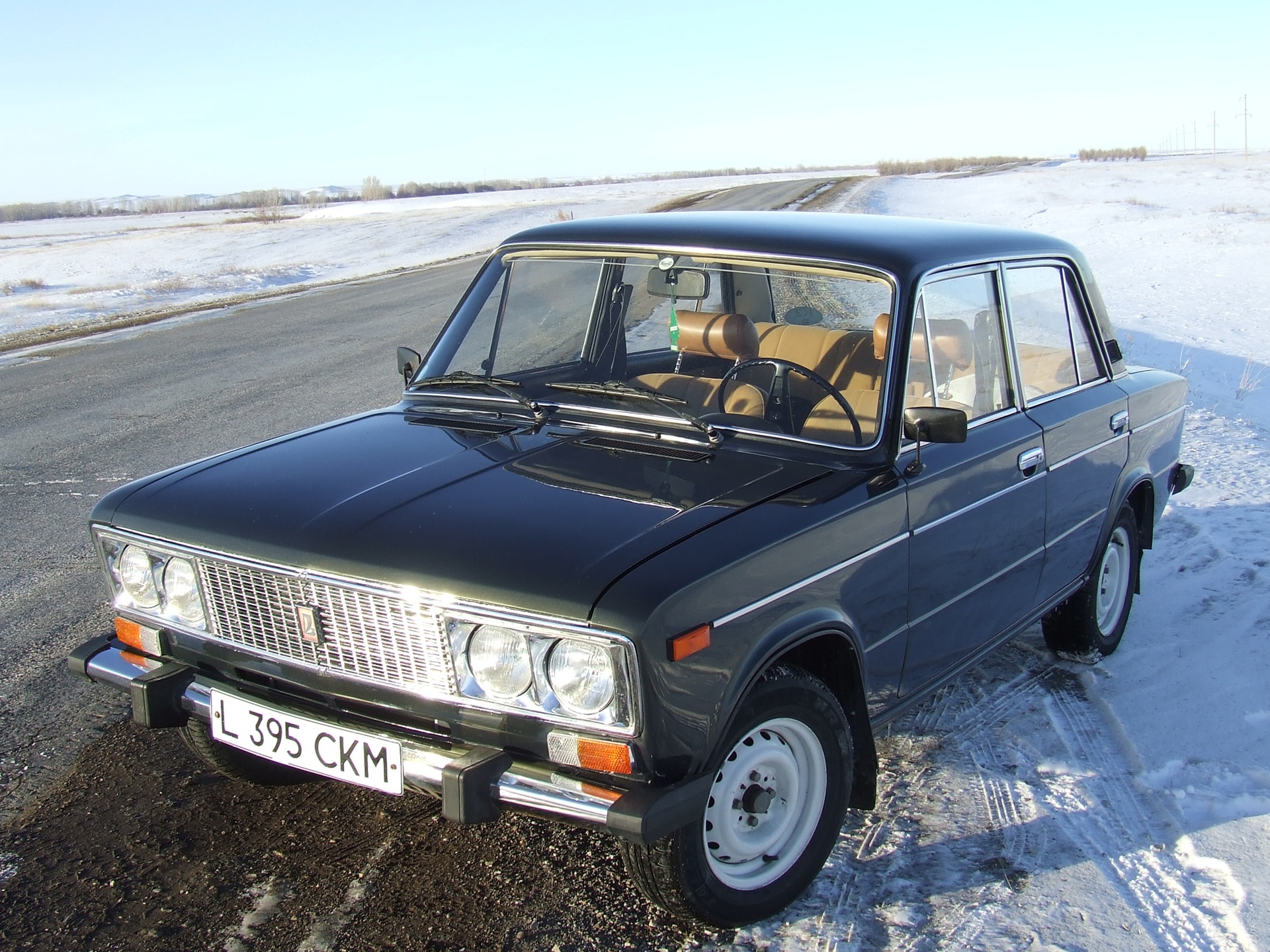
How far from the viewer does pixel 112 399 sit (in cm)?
1037

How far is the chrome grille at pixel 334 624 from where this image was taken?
2510mm

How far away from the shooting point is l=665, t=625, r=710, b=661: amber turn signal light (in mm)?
2322

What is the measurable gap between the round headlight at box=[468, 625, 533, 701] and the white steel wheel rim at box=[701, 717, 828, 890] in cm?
53

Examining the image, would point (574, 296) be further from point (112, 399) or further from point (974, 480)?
point (112, 399)

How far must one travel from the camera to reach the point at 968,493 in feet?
11.1

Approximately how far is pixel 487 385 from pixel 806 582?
4.96 feet

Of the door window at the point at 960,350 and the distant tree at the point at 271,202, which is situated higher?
the distant tree at the point at 271,202

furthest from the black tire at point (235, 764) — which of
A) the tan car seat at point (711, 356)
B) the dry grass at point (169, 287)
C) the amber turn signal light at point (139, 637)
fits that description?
the dry grass at point (169, 287)

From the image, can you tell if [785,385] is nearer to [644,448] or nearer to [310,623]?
[644,448]

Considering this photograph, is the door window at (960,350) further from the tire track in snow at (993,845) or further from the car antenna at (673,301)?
the tire track in snow at (993,845)

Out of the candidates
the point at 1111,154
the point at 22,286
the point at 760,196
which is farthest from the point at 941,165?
the point at 22,286

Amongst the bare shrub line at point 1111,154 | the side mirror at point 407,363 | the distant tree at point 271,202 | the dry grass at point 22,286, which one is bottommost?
the bare shrub line at point 1111,154

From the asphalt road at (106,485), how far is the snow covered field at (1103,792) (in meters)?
0.72

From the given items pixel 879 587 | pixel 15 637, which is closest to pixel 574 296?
pixel 879 587
